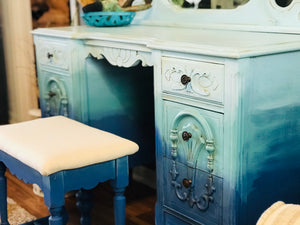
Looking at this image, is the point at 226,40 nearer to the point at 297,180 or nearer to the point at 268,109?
the point at 268,109

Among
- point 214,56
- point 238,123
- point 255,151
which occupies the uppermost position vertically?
point 214,56

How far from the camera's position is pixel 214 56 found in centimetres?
147

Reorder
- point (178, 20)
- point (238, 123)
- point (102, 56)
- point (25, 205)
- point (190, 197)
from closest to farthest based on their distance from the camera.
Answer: point (238, 123), point (190, 197), point (102, 56), point (178, 20), point (25, 205)

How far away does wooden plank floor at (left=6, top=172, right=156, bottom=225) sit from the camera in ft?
7.70

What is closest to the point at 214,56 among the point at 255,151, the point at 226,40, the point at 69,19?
the point at 226,40

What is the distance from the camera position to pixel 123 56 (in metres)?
1.94

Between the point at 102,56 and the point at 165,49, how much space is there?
54 cm

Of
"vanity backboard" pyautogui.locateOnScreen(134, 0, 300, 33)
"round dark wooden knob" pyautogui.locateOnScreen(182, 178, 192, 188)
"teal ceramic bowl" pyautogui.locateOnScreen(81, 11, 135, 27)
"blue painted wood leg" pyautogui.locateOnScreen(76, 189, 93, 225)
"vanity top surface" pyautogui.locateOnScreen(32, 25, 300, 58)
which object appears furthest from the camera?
"teal ceramic bowl" pyautogui.locateOnScreen(81, 11, 135, 27)

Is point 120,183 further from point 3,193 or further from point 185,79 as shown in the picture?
point 3,193

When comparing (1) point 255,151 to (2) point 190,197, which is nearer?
(1) point 255,151

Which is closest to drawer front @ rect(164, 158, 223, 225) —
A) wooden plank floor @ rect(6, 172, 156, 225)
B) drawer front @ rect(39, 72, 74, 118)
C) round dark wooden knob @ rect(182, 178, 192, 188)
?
round dark wooden knob @ rect(182, 178, 192, 188)

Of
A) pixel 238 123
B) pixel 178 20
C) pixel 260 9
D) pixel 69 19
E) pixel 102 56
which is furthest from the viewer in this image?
pixel 69 19

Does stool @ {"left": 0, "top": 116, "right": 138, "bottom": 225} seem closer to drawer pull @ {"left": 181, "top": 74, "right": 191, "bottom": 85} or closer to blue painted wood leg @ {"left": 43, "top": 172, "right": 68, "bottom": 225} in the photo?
blue painted wood leg @ {"left": 43, "top": 172, "right": 68, "bottom": 225}

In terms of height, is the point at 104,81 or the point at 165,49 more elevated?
the point at 165,49
